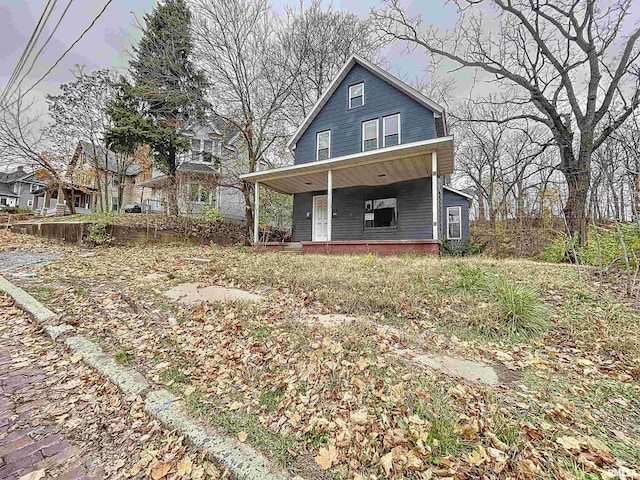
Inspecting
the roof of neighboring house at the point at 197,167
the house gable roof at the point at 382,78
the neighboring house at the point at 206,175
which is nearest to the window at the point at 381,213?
the house gable roof at the point at 382,78

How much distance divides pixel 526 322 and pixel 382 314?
168 centimetres

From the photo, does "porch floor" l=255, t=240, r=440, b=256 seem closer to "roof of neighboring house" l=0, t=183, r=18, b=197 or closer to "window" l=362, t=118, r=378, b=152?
"window" l=362, t=118, r=378, b=152

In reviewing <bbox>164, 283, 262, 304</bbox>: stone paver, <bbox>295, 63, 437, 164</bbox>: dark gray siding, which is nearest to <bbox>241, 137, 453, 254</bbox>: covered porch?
<bbox>295, 63, 437, 164</bbox>: dark gray siding

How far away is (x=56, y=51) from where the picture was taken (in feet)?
22.2

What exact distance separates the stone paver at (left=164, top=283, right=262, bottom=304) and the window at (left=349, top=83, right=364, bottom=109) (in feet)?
34.8

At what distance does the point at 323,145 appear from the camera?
13211 mm

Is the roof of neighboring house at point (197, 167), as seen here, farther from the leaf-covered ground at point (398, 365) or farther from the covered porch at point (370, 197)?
the leaf-covered ground at point (398, 365)

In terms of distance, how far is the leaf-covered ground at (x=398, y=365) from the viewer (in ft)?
5.68

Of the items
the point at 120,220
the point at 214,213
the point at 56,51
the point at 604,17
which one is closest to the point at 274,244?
the point at 214,213

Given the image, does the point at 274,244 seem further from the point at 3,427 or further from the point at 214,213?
the point at 3,427

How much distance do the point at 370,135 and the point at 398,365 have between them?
11.1 metres

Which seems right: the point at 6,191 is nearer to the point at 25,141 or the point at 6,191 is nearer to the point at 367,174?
the point at 25,141

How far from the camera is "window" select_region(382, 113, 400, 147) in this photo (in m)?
11.6

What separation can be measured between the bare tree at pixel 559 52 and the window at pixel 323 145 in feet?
16.3
